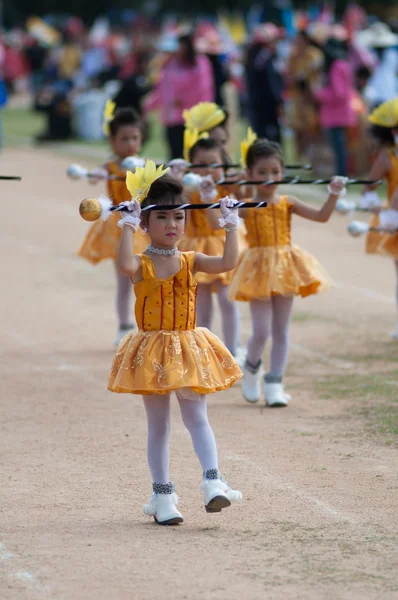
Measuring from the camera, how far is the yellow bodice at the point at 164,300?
5496mm

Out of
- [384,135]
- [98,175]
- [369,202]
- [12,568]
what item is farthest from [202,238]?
[12,568]

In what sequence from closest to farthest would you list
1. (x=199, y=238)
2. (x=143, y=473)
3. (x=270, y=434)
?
(x=143, y=473) → (x=270, y=434) → (x=199, y=238)

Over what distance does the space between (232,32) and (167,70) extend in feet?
69.9

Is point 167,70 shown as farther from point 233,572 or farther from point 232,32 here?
point 232,32

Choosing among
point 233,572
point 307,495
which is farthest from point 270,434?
point 233,572

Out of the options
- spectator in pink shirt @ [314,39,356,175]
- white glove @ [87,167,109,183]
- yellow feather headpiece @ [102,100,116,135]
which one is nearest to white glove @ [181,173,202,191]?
white glove @ [87,167,109,183]

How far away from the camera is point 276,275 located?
7406 millimetres

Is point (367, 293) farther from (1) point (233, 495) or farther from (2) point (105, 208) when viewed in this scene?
(2) point (105, 208)

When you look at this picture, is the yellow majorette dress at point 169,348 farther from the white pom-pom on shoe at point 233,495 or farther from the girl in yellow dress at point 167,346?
the white pom-pom on shoe at point 233,495

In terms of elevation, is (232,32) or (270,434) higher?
(232,32)

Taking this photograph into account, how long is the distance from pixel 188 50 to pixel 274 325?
9.35 metres

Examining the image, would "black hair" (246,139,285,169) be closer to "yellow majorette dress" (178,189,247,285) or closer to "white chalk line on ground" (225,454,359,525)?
"yellow majorette dress" (178,189,247,285)

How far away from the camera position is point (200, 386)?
17.4ft

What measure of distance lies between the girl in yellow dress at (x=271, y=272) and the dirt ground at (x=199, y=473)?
0.86ft
